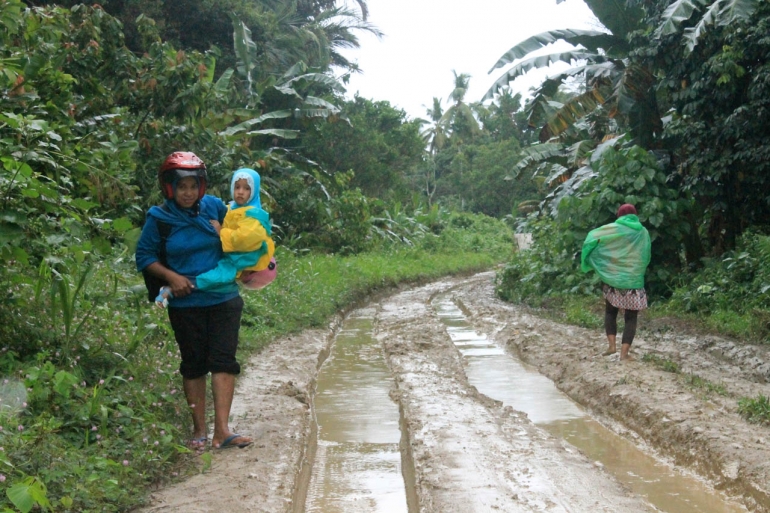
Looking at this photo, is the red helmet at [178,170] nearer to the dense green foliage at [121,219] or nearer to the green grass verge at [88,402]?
the dense green foliage at [121,219]

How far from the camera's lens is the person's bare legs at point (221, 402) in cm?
495

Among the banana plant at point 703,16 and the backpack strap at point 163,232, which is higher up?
the banana plant at point 703,16

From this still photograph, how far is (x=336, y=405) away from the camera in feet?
23.9

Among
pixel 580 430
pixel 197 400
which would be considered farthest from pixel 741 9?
pixel 197 400

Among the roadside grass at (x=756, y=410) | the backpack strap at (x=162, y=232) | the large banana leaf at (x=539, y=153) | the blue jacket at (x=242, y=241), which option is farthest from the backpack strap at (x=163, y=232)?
the large banana leaf at (x=539, y=153)

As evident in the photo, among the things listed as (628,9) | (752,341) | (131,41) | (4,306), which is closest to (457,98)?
(131,41)

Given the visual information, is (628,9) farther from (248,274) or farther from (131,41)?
(131,41)

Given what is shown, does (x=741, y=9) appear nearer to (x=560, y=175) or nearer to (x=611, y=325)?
(x=611, y=325)

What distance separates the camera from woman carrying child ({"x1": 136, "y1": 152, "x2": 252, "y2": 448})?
480 cm

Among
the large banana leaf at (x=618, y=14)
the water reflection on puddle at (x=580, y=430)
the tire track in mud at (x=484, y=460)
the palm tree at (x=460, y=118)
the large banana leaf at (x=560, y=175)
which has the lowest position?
the water reflection on puddle at (x=580, y=430)

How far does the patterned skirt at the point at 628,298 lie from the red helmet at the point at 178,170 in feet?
16.7

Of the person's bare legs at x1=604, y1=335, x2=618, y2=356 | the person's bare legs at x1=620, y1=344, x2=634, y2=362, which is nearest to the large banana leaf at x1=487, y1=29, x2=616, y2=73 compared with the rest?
the person's bare legs at x1=604, y1=335, x2=618, y2=356

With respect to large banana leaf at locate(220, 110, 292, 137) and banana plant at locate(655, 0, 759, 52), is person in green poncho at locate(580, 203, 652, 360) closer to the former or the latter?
banana plant at locate(655, 0, 759, 52)

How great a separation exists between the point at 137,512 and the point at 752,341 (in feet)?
25.2
